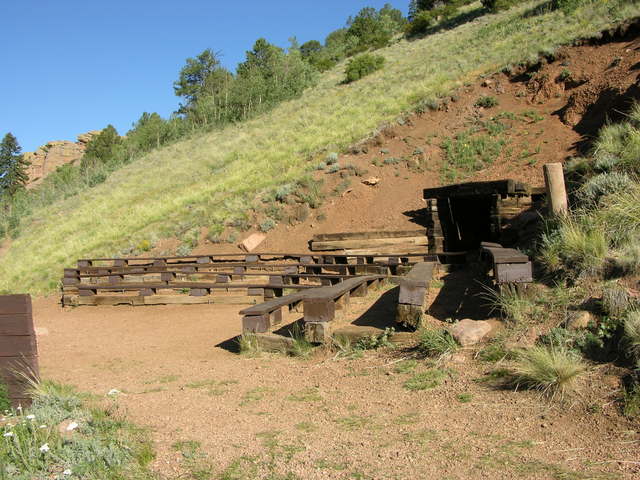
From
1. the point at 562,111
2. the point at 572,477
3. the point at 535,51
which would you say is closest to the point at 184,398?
the point at 572,477

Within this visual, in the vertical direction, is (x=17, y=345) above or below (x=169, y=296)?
above

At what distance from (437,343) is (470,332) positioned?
317mm

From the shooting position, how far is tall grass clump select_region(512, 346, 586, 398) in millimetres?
3885

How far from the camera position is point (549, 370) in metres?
3.98

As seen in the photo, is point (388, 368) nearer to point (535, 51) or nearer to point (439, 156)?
point (439, 156)

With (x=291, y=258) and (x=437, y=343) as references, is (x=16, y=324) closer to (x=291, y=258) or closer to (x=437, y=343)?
(x=437, y=343)

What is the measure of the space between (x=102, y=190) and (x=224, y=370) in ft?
100

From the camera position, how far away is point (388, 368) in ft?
16.5

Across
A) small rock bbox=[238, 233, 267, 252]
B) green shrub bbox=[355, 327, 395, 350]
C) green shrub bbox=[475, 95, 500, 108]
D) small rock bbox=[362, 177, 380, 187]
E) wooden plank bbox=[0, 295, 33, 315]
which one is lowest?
green shrub bbox=[355, 327, 395, 350]

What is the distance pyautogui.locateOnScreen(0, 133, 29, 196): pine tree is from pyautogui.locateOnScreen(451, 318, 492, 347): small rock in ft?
245

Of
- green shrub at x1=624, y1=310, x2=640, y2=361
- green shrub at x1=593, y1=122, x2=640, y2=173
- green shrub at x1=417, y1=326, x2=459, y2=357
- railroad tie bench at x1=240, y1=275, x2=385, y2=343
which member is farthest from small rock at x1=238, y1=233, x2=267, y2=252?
green shrub at x1=624, y1=310, x2=640, y2=361

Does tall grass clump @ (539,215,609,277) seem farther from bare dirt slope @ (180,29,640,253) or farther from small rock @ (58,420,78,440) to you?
bare dirt slope @ (180,29,640,253)

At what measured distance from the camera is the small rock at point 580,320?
4.56 m

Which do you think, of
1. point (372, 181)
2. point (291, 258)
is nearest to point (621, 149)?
point (291, 258)
